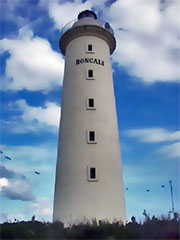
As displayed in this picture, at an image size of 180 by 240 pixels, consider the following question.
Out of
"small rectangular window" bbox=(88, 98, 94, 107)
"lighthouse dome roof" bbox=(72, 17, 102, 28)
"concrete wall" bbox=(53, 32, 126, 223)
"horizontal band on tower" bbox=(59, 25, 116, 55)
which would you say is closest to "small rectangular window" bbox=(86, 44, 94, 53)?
"concrete wall" bbox=(53, 32, 126, 223)

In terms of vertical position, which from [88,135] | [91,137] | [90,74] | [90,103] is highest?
[90,74]

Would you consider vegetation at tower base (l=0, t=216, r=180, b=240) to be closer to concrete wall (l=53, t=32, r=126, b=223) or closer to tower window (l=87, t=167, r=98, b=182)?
concrete wall (l=53, t=32, r=126, b=223)

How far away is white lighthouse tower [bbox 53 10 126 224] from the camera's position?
18.3 metres

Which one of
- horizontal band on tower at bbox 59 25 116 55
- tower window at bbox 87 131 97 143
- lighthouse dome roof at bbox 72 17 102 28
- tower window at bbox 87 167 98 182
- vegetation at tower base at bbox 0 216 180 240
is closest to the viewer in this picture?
vegetation at tower base at bbox 0 216 180 240

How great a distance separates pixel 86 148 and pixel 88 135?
82 centimetres

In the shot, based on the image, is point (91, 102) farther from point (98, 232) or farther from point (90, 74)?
point (98, 232)

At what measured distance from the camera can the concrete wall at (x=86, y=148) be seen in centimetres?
1822

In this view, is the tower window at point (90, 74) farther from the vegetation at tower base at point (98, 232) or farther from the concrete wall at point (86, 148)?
the vegetation at tower base at point (98, 232)

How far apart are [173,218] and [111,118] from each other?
997 centimetres

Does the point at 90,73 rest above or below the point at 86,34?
below

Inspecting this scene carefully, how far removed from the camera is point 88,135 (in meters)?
19.6

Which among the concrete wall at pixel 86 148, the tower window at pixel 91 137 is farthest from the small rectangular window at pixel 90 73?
the tower window at pixel 91 137

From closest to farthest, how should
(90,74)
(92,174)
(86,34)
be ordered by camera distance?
1. (92,174)
2. (90,74)
3. (86,34)

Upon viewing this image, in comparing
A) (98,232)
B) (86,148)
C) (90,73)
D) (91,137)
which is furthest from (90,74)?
(98,232)
